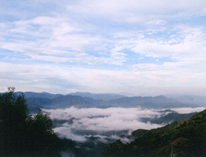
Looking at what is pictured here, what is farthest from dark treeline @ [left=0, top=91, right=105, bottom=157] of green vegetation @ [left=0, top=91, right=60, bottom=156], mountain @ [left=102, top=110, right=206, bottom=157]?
Result: mountain @ [left=102, top=110, right=206, bottom=157]

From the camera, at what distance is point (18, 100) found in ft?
76.2

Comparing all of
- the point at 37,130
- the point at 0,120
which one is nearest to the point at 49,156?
the point at 37,130

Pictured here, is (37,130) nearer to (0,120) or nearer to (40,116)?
(40,116)

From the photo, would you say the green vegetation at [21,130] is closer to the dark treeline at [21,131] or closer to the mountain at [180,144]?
the dark treeline at [21,131]

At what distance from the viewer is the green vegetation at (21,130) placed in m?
20.6

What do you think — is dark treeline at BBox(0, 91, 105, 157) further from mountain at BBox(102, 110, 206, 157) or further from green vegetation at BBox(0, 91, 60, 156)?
mountain at BBox(102, 110, 206, 157)

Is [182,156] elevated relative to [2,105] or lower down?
lower down

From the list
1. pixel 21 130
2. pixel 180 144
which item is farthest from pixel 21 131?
pixel 180 144

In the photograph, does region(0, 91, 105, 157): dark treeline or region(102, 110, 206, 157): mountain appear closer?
region(0, 91, 105, 157): dark treeline

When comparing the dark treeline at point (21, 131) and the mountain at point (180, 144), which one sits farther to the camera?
the mountain at point (180, 144)

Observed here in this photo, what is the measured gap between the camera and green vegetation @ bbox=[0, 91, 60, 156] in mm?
20608

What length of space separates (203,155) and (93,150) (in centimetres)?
19144

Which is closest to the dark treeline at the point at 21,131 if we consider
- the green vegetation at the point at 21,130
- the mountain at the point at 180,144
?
the green vegetation at the point at 21,130

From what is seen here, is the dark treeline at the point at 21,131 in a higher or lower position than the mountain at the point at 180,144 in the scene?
A: higher
